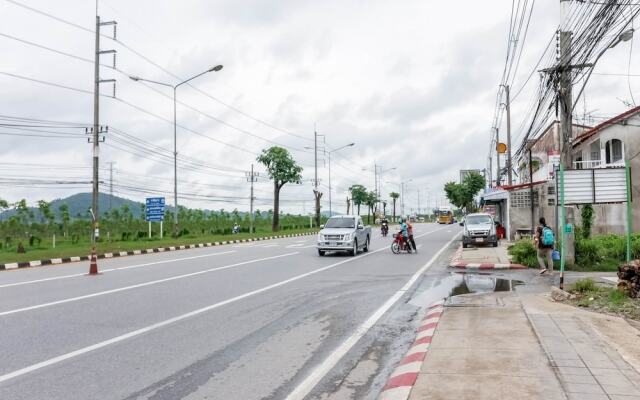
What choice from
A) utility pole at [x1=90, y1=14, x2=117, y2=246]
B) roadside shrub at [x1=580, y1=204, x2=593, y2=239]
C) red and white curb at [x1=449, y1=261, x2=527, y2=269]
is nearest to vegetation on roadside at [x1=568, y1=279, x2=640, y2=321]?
red and white curb at [x1=449, y1=261, x2=527, y2=269]

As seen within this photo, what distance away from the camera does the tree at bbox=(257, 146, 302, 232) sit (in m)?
59.0

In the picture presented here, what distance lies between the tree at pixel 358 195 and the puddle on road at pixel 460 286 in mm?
86681

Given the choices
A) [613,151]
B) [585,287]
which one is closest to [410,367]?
[585,287]

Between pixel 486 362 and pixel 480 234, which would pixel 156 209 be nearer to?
pixel 480 234

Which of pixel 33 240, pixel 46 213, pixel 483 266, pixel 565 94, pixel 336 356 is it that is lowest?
pixel 336 356

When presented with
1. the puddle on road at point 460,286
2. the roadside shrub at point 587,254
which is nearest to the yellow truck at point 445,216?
the roadside shrub at point 587,254

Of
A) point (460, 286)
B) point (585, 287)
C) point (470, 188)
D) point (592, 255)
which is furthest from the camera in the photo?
point (470, 188)

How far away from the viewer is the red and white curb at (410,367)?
4.64 metres

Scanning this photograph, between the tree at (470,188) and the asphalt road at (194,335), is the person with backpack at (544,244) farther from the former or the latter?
the tree at (470,188)

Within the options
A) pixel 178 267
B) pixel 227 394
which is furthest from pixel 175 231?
pixel 227 394

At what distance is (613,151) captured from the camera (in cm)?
2578

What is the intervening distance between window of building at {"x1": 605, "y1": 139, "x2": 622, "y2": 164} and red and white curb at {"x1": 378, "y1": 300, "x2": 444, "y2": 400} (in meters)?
21.7

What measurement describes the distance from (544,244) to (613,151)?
47.6 ft

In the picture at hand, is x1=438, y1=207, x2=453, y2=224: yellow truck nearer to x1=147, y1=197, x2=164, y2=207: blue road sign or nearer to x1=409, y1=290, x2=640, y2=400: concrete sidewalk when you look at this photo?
x1=147, y1=197, x2=164, y2=207: blue road sign
